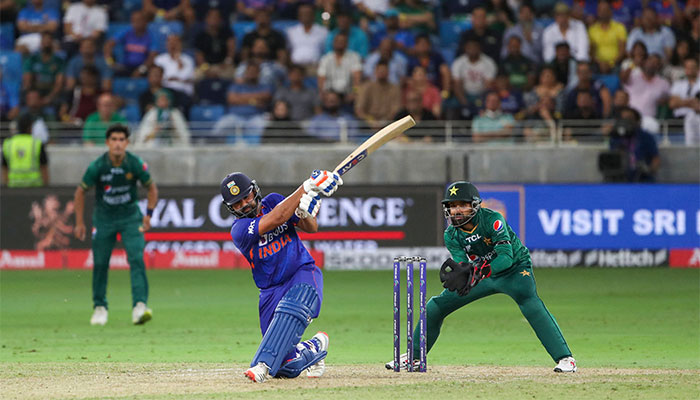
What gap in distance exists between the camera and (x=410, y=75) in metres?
20.9

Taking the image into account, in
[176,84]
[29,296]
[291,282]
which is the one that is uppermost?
[176,84]

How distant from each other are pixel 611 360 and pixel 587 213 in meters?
9.14

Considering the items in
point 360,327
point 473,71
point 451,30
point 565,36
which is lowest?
point 360,327

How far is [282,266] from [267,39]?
13115 millimetres

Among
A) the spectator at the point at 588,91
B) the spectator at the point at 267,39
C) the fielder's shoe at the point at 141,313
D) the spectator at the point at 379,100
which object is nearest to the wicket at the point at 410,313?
the fielder's shoe at the point at 141,313

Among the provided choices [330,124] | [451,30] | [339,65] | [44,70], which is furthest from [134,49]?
[451,30]

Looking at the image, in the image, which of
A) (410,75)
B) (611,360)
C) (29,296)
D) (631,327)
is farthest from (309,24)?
(611,360)

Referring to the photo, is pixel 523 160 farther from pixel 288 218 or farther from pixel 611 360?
pixel 288 218

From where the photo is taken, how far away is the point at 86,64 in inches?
825

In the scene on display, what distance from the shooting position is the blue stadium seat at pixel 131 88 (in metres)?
21.1

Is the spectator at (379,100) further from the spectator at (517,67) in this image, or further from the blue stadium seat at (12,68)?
the blue stadium seat at (12,68)

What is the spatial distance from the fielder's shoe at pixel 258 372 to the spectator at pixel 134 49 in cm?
1394

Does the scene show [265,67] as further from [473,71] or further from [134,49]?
[473,71]

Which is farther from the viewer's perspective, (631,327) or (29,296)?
(29,296)
